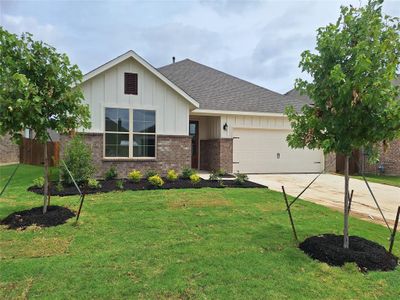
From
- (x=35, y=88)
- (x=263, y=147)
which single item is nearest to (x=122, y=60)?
(x=35, y=88)

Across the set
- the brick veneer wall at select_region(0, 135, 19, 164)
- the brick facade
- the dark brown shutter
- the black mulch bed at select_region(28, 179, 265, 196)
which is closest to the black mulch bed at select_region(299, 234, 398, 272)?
the black mulch bed at select_region(28, 179, 265, 196)

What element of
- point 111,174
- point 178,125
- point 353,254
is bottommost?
point 353,254

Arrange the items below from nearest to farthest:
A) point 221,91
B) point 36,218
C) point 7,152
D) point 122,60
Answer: point 36,218, point 122,60, point 221,91, point 7,152

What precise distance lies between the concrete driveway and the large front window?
5.16m

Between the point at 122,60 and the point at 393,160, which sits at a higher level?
the point at 122,60

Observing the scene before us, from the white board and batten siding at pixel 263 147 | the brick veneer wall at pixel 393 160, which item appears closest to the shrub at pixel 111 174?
the white board and batten siding at pixel 263 147

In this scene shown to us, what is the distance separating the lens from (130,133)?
11891 mm

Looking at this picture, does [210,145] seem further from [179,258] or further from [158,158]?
[179,258]

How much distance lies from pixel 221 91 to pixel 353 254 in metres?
12.9

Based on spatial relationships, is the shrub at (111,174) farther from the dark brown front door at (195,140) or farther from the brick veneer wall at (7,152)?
the brick veneer wall at (7,152)

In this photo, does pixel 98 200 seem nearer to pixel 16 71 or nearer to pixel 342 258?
pixel 16 71

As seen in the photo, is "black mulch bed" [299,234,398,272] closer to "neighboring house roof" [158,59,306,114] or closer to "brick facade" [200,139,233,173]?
"brick facade" [200,139,233,173]

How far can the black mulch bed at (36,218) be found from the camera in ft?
18.4

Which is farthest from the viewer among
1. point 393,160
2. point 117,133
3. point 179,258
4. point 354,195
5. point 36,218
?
point 393,160
